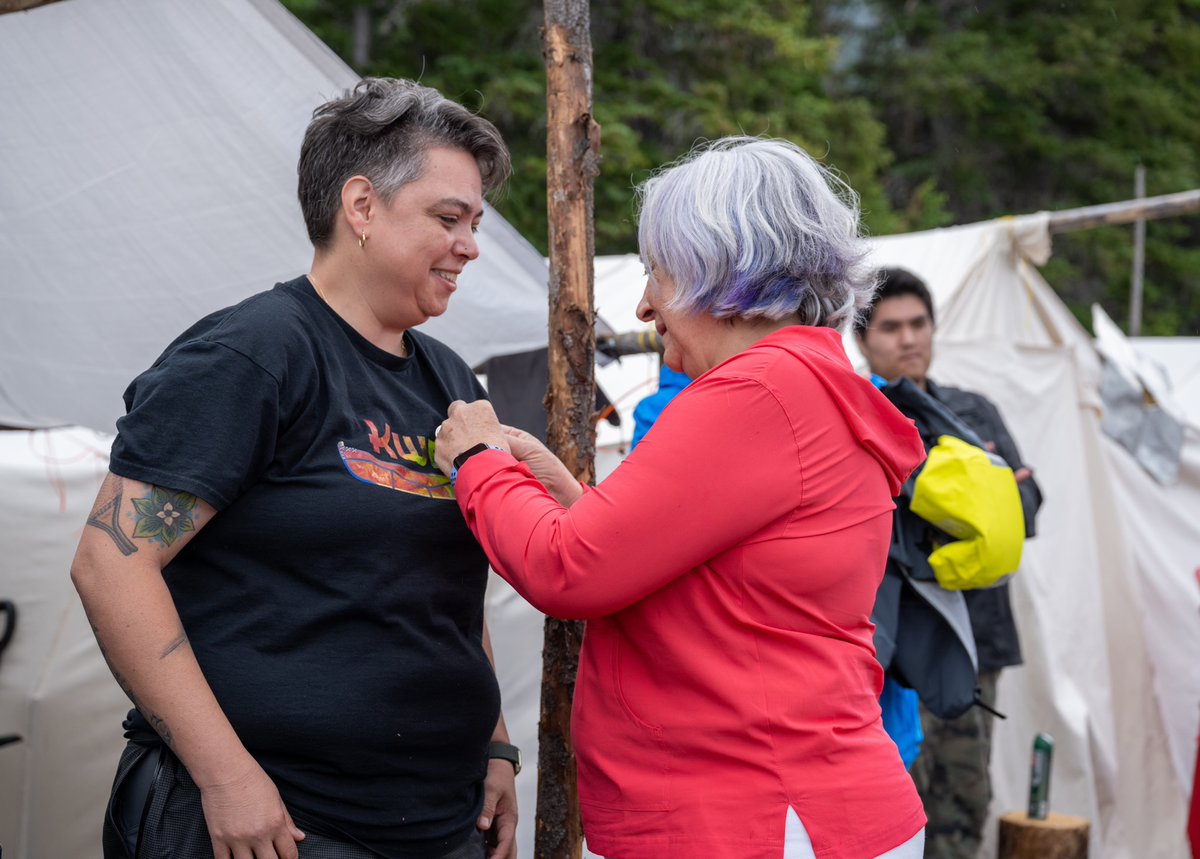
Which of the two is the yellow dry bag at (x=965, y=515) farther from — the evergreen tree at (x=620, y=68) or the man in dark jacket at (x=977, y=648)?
the evergreen tree at (x=620, y=68)

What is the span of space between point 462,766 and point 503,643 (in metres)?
2.03

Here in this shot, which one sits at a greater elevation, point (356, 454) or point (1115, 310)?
point (356, 454)

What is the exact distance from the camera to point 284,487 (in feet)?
5.51

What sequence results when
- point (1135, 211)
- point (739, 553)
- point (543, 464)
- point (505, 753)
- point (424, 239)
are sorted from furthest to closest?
point (1135, 211) < point (505, 753) < point (543, 464) < point (424, 239) < point (739, 553)

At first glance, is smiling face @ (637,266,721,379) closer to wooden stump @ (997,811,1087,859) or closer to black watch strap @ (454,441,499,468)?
black watch strap @ (454,441,499,468)

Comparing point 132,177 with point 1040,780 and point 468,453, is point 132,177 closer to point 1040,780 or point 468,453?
point 468,453

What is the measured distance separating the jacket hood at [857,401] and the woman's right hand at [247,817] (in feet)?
2.97

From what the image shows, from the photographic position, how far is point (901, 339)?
3.94m

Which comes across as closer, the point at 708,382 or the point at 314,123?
the point at 708,382

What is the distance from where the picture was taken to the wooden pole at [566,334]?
8.05ft

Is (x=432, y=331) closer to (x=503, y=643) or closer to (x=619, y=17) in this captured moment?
(x=503, y=643)

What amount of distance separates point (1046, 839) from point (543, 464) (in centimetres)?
334

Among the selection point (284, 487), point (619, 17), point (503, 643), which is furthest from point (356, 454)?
point (619, 17)

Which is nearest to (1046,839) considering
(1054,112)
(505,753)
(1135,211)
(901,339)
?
(901,339)
